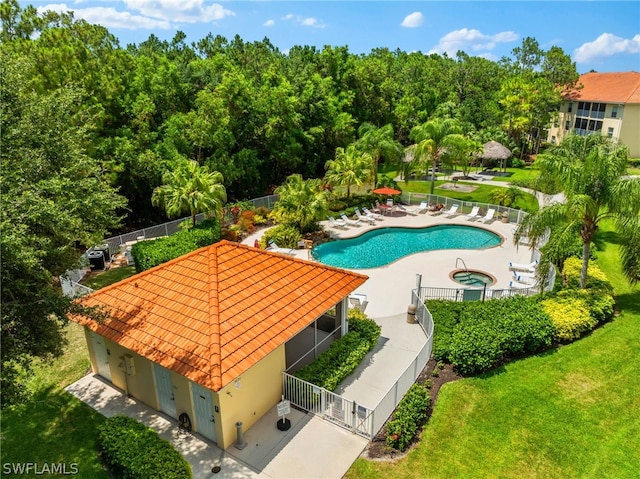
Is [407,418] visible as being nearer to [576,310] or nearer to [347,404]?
[347,404]

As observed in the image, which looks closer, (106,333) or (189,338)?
(189,338)

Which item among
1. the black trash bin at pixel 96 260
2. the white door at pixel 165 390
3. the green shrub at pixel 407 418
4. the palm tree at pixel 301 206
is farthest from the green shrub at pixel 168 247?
the green shrub at pixel 407 418

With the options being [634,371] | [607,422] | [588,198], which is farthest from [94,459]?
[588,198]

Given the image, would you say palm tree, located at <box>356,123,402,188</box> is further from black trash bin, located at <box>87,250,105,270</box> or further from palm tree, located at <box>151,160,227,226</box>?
black trash bin, located at <box>87,250,105,270</box>

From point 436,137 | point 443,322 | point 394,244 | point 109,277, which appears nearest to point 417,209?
point 436,137

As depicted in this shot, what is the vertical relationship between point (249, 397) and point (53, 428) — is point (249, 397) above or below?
above

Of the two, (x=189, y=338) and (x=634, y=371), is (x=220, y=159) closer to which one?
(x=189, y=338)
